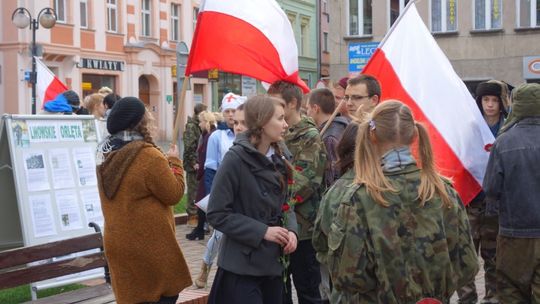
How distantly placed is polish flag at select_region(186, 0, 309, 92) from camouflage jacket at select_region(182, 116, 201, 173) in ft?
18.9

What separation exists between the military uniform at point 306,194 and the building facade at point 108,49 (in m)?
27.2

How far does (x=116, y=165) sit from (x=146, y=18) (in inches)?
1532

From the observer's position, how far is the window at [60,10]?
36781 millimetres

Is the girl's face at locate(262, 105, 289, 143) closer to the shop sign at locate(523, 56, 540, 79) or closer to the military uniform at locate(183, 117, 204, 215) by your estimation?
the military uniform at locate(183, 117, 204, 215)

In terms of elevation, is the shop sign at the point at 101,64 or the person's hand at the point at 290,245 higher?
the shop sign at the point at 101,64

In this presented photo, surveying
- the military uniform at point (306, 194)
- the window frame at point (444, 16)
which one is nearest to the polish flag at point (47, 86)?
the military uniform at point (306, 194)

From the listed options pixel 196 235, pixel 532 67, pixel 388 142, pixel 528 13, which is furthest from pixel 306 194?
pixel 528 13

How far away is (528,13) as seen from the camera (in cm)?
2883

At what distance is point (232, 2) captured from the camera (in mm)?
6922

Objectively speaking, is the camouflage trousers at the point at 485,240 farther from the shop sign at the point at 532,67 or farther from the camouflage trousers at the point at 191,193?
the shop sign at the point at 532,67

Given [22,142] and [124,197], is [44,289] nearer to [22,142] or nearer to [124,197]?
[22,142]

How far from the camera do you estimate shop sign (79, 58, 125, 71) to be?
125 feet

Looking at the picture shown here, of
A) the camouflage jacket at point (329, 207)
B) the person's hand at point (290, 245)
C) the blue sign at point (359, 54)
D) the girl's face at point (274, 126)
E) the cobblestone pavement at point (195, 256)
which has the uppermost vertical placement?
the blue sign at point (359, 54)

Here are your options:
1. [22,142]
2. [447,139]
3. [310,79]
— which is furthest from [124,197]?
[310,79]
